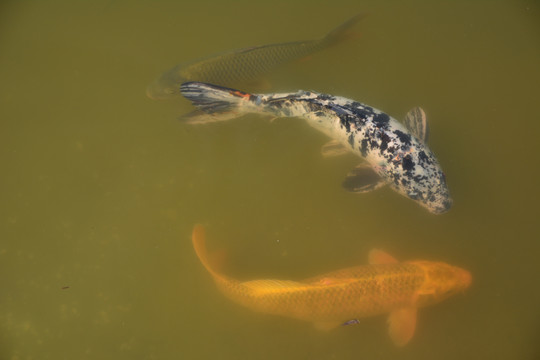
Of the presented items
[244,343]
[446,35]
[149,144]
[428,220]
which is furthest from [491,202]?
[149,144]

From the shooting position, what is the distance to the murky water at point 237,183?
122 inches

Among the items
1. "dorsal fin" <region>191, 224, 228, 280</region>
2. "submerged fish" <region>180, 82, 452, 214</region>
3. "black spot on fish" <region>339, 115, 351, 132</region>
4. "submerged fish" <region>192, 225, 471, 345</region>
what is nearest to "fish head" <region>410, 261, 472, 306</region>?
"submerged fish" <region>192, 225, 471, 345</region>

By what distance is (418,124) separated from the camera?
123 inches

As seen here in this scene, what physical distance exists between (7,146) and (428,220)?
376 centimetres

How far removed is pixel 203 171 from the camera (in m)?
3.48

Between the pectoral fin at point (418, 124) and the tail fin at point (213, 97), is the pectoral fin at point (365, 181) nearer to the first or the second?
the pectoral fin at point (418, 124)

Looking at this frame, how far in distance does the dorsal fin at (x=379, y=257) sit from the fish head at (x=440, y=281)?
20 cm

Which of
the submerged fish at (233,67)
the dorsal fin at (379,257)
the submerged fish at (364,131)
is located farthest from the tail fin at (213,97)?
the dorsal fin at (379,257)

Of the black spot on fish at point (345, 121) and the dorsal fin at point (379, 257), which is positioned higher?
the black spot on fish at point (345, 121)

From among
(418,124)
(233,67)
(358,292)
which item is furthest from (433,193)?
(233,67)

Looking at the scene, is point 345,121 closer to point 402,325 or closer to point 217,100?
point 217,100

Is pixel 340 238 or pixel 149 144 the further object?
pixel 149 144

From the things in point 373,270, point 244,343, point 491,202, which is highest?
point 491,202

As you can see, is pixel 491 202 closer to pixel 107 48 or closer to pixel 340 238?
pixel 340 238
